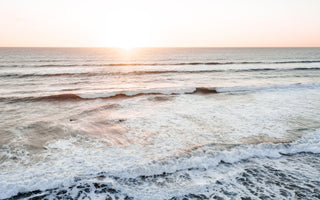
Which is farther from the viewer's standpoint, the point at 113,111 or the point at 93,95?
the point at 93,95

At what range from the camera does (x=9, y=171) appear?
521 cm

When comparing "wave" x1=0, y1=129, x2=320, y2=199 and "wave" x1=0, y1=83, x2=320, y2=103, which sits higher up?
"wave" x1=0, y1=83, x2=320, y2=103

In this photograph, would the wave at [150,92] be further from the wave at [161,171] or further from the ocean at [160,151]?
the wave at [161,171]

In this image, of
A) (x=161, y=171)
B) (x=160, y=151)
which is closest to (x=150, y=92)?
(x=160, y=151)

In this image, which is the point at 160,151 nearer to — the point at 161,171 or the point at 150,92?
the point at 161,171

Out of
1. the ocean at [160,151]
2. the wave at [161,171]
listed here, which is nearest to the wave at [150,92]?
the ocean at [160,151]

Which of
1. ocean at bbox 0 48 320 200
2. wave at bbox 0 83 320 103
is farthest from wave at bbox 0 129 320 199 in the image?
wave at bbox 0 83 320 103

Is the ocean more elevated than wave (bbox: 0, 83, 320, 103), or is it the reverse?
wave (bbox: 0, 83, 320, 103)

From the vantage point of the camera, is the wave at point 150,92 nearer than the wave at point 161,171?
No

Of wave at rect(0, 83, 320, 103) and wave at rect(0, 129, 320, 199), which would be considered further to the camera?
wave at rect(0, 83, 320, 103)

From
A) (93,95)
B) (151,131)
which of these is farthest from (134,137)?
(93,95)

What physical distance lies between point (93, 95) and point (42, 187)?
1031 cm

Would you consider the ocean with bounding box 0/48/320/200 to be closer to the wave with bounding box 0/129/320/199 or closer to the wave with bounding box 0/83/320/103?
the wave with bounding box 0/129/320/199

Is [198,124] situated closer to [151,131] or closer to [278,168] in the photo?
[151,131]
